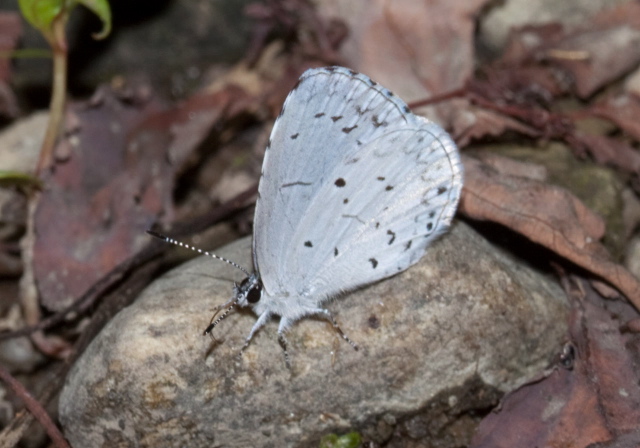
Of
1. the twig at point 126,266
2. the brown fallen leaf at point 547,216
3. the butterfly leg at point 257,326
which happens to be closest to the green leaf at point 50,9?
the twig at point 126,266

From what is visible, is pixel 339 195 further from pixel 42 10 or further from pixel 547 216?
pixel 42 10

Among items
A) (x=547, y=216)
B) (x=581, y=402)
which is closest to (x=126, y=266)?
(x=547, y=216)

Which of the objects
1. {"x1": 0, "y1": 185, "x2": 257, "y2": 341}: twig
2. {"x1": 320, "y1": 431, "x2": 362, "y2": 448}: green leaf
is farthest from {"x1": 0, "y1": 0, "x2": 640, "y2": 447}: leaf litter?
{"x1": 320, "y1": 431, "x2": 362, "y2": 448}: green leaf

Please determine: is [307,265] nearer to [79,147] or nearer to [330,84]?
[330,84]

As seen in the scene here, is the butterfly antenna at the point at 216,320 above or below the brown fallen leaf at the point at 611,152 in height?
above

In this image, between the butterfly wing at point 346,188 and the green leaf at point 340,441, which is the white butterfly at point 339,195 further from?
the green leaf at point 340,441

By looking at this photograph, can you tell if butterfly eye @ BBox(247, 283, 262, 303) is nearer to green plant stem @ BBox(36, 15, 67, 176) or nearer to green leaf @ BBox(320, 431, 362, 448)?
green leaf @ BBox(320, 431, 362, 448)
